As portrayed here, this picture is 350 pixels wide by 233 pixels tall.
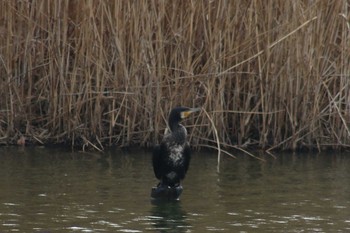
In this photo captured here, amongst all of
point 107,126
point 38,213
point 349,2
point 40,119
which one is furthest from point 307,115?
point 38,213

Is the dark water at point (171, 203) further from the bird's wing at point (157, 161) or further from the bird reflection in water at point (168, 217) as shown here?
the bird's wing at point (157, 161)

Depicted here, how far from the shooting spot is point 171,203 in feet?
29.0

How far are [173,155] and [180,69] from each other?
1864mm

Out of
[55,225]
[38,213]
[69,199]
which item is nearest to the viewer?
[55,225]

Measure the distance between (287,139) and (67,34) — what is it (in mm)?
2532

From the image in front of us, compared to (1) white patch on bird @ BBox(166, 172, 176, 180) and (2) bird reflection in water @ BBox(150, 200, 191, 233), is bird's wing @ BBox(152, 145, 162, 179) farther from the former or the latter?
(2) bird reflection in water @ BBox(150, 200, 191, 233)

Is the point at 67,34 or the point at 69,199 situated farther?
the point at 67,34

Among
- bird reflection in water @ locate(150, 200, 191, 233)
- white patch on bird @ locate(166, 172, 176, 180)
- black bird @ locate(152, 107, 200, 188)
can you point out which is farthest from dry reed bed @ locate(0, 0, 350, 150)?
bird reflection in water @ locate(150, 200, 191, 233)

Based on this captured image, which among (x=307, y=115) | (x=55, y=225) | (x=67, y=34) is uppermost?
(x=67, y=34)

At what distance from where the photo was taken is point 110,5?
432 inches

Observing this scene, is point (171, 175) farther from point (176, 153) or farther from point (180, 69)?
point (180, 69)

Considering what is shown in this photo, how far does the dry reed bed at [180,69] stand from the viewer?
35.7 ft

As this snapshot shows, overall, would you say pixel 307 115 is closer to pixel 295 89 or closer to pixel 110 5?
pixel 295 89

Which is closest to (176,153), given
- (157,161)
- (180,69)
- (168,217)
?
(157,161)
